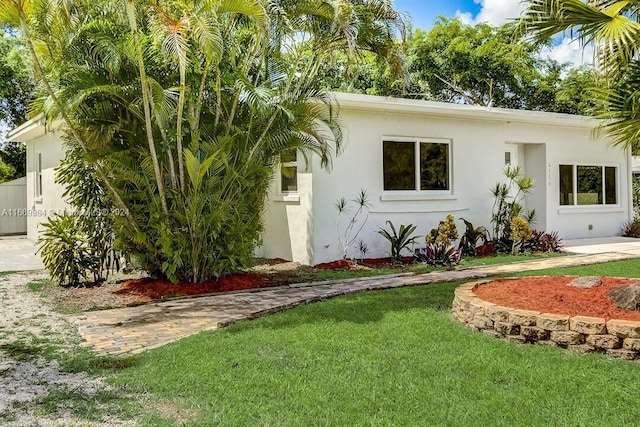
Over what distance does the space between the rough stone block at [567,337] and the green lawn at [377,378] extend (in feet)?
0.41

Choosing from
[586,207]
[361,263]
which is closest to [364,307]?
[361,263]

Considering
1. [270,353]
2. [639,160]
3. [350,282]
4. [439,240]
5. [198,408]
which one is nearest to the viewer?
[198,408]

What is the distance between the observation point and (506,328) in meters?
5.43

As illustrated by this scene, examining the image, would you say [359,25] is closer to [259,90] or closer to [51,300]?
[259,90]

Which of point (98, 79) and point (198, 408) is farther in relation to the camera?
point (98, 79)

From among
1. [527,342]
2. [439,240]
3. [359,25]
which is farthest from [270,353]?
[439,240]

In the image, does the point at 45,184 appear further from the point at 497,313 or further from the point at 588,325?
the point at 588,325

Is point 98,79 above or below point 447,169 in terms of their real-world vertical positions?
above

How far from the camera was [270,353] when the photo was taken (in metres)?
5.02

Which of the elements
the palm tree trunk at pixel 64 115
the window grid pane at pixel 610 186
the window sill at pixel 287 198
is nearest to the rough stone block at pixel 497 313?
Result: the palm tree trunk at pixel 64 115

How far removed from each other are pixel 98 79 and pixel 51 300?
10.6ft

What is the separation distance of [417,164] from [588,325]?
7744 millimetres

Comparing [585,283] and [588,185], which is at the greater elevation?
[588,185]

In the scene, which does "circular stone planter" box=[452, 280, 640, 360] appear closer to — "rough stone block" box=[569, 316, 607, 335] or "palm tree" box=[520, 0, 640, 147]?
"rough stone block" box=[569, 316, 607, 335]
